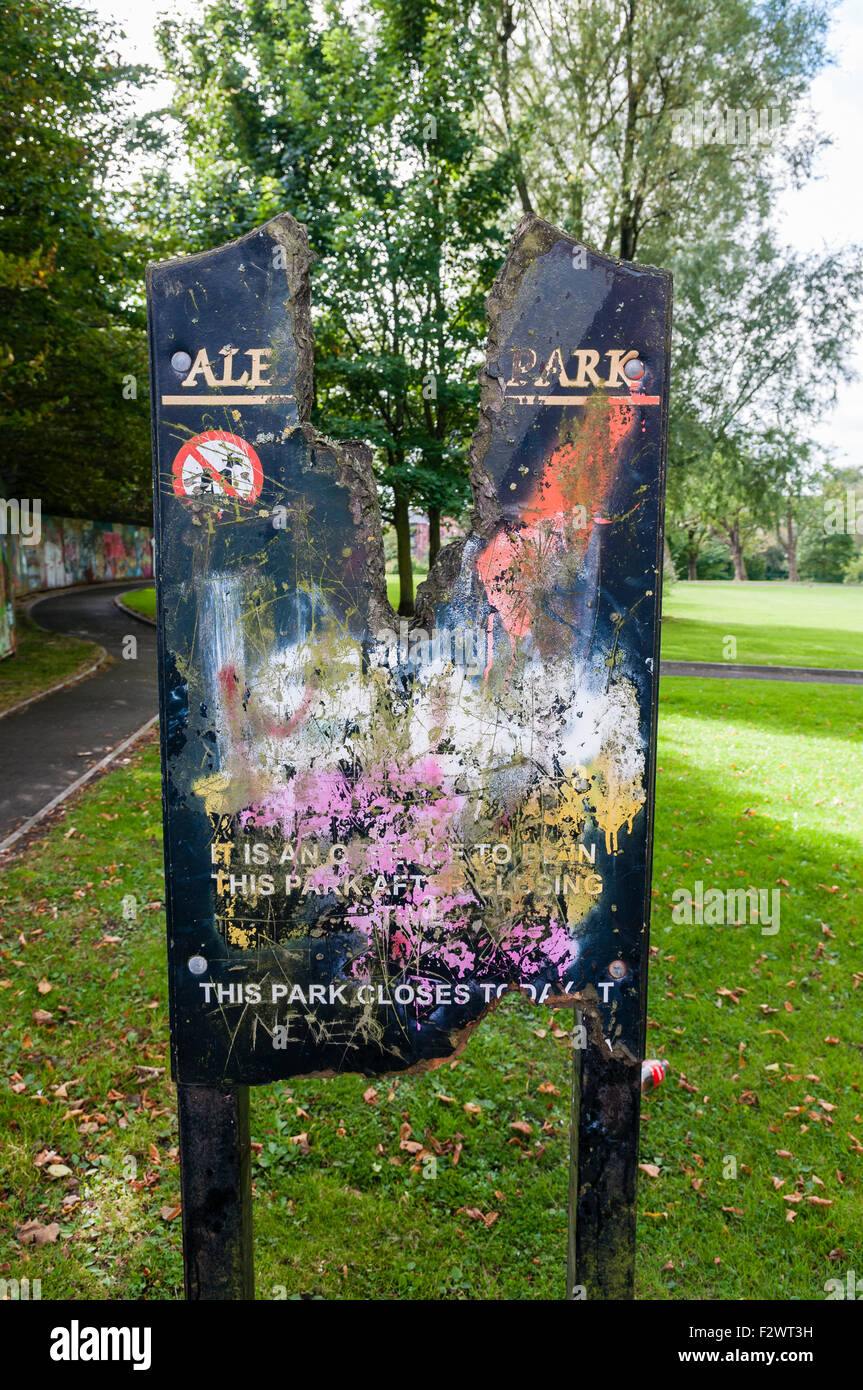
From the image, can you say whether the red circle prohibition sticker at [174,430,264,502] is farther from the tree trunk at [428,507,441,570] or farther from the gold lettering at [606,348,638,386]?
the tree trunk at [428,507,441,570]

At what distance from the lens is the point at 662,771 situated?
1138 centimetres

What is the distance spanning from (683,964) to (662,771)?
5.26 m

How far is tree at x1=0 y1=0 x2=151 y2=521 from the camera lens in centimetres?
1129

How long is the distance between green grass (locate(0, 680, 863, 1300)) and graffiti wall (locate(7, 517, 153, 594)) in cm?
2860

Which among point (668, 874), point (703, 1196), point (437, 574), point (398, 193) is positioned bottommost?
point (703, 1196)

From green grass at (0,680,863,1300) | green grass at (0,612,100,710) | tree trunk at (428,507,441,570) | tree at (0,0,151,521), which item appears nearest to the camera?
green grass at (0,680,863,1300)

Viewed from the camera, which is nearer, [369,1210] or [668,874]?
[369,1210]

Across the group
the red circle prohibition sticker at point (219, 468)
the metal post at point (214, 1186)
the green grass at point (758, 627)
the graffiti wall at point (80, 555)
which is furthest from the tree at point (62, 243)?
the graffiti wall at point (80, 555)

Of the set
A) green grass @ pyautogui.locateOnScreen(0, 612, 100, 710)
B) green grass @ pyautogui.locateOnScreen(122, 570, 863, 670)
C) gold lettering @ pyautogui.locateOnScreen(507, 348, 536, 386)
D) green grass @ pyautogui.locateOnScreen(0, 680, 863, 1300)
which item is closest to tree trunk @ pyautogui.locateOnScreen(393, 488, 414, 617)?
green grass @ pyautogui.locateOnScreen(122, 570, 863, 670)

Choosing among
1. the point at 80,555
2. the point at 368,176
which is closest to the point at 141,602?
the point at 80,555

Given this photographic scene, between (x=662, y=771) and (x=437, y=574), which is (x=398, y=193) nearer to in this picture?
(x=662, y=771)

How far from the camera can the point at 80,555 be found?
40.7 m

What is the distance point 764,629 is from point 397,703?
33193 millimetres

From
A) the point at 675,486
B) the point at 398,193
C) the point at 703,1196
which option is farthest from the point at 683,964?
the point at 675,486
